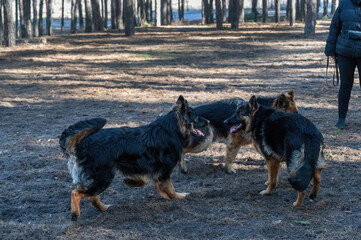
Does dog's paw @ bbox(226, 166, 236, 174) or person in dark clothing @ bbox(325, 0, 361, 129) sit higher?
person in dark clothing @ bbox(325, 0, 361, 129)

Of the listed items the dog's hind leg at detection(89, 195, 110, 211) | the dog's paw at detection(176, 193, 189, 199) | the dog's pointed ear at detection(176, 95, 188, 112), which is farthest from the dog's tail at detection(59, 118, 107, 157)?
the dog's paw at detection(176, 193, 189, 199)

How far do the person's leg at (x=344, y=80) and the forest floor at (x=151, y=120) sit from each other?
346mm

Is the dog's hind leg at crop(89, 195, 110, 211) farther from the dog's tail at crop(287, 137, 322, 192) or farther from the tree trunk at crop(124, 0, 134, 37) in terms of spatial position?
the tree trunk at crop(124, 0, 134, 37)

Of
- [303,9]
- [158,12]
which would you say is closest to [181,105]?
[158,12]

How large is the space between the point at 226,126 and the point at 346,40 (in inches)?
124

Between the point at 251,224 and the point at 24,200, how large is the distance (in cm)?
331

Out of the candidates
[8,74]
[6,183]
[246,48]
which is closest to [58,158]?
[6,183]

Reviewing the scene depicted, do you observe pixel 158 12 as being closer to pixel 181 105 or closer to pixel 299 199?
pixel 181 105

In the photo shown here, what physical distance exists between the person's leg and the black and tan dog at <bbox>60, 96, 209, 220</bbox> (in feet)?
13.0

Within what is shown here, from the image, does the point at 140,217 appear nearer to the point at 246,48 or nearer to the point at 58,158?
the point at 58,158

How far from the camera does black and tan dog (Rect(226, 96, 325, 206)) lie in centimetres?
515

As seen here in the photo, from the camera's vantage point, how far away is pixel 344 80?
845 cm

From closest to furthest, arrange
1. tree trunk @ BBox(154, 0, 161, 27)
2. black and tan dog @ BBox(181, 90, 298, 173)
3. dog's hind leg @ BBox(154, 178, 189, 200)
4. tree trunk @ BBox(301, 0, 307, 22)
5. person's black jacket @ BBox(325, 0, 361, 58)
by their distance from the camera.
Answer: dog's hind leg @ BBox(154, 178, 189, 200)
black and tan dog @ BBox(181, 90, 298, 173)
person's black jacket @ BBox(325, 0, 361, 58)
tree trunk @ BBox(154, 0, 161, 27)
tree trunk @ BBox(301, 0, 307, 22)

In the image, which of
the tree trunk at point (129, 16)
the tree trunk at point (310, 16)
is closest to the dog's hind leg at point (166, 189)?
the tree trunk at point (129, 16)
